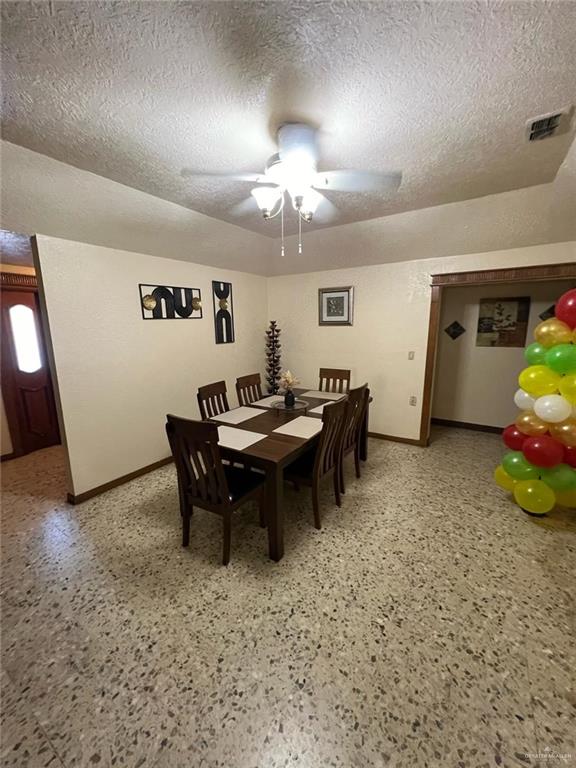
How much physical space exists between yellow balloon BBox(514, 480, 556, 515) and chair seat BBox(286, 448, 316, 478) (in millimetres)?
1677

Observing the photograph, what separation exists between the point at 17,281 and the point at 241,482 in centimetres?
378

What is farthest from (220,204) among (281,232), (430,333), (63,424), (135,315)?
(430,333)

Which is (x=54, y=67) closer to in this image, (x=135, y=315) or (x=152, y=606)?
(x=135, y=315)

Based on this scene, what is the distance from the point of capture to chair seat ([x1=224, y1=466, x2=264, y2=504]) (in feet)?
6.50

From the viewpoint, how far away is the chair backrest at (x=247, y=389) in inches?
127

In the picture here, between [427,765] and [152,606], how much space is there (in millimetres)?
1425

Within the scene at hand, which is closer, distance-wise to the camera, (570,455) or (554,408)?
(554,408)

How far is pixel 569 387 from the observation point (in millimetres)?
2059

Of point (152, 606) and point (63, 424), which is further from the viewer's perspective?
point (63, 424)

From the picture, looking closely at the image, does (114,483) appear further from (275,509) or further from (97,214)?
(97,214)

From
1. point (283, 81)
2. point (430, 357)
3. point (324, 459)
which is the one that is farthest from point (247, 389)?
point (283, 81)

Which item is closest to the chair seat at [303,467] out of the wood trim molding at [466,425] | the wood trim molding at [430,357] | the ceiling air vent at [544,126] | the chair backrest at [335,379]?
the chair backrest at [335,379]

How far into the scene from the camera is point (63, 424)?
255cm

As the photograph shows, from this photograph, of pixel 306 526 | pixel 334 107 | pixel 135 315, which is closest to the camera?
pixel 334 107
